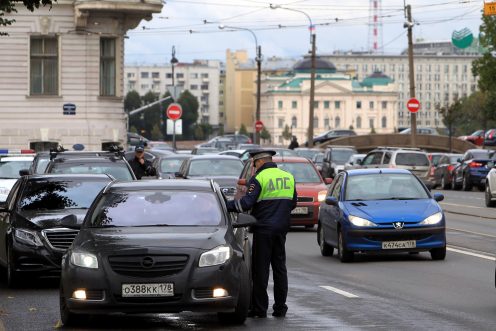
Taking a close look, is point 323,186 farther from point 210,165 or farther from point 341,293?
point 341,293

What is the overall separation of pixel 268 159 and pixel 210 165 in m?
19.6

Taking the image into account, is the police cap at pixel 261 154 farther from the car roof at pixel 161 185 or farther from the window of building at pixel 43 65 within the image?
the window of building at pixel 43 65

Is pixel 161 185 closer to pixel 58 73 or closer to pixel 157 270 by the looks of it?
pixel 157 270

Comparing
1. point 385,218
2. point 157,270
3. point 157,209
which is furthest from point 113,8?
point 157,270

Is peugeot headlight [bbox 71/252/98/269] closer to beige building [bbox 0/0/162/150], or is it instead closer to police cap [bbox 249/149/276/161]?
police cap [bbox 249/149/276/161]

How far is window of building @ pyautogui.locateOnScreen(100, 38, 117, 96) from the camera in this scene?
197 feet

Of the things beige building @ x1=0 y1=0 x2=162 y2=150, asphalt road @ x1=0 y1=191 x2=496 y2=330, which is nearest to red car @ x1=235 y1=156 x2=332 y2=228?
asphalt road @ x1=0 y1=191 x2=496 y2=330

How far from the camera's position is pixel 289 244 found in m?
25.3

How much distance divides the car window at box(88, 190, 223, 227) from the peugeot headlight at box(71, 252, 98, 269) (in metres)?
0.82

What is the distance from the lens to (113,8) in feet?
193

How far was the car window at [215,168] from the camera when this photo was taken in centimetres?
3338

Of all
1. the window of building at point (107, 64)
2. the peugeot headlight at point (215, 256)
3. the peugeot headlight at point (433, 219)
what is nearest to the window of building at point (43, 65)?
the window of building at point (107, 64)

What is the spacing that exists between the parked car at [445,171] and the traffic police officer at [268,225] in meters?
43.4

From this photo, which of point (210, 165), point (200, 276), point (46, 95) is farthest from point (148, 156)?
point (200, 276)
